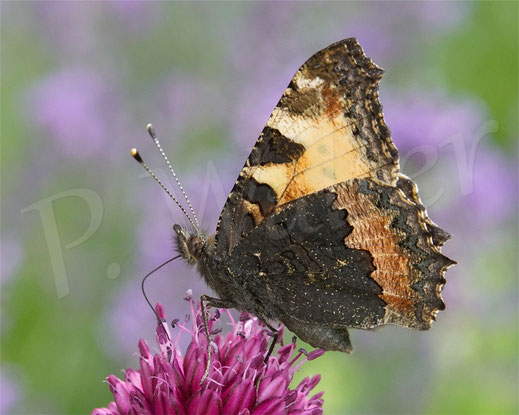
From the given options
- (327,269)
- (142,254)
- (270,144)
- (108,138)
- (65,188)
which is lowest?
(327,269)

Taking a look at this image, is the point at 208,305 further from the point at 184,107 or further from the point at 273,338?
the point at 184,107

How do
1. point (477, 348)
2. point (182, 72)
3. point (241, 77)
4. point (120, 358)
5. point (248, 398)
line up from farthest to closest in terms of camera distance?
point (182, 72) → point (241, 77) → point (120, 358) → point (477, 348) → point (248, 398)

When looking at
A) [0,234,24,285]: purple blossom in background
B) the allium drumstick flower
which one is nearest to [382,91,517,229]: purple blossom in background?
the allium drumstick flower

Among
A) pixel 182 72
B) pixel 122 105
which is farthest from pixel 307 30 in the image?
pixel 122 105

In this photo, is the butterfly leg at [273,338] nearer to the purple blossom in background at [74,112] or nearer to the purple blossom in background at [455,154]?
the purple blossom in background at [455,154]

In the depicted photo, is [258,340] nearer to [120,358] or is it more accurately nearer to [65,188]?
[120,358]

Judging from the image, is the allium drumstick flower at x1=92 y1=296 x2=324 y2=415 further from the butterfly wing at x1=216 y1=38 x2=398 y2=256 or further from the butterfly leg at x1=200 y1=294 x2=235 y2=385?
the butterfly wing at x1=216 y1=38 x2=398 y2=256

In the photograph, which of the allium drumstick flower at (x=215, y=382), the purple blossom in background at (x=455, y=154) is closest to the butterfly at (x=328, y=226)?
the allium drumstick flower at (x=215, y=382)
